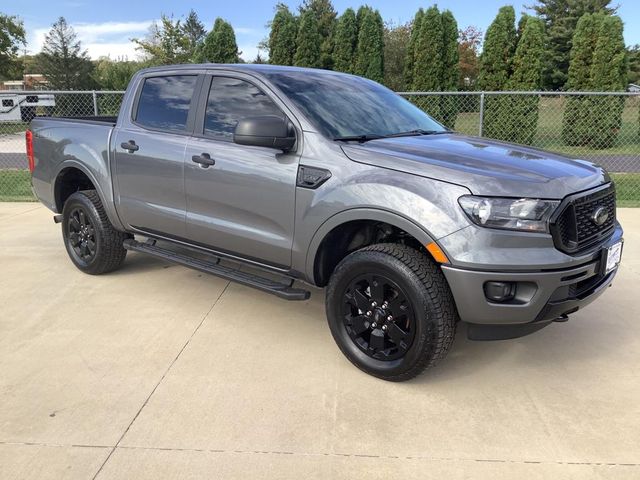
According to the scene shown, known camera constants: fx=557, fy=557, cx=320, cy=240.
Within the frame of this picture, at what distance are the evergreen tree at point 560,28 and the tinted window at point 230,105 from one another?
39105mm

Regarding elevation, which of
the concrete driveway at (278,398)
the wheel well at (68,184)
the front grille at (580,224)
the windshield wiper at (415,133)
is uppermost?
the windshield wiper at (415,133)

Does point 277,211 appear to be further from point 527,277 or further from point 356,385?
point 527,277

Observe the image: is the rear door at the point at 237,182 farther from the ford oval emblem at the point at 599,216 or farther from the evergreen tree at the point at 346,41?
the evergreen tree at the point at 346,41

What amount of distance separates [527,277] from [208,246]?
7.72ft

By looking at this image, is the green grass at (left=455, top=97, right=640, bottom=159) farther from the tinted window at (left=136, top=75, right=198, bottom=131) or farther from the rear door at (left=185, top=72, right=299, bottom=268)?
the rear door at (left=185, top=72, right=299, bottom=268)

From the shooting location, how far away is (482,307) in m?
2.91

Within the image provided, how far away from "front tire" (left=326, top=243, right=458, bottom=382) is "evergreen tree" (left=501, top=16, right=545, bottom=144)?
1080cm

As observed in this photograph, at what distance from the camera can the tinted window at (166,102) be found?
4328mm

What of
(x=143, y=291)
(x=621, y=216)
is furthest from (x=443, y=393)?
(x=621, y=216)

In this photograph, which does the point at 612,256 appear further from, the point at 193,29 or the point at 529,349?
the point at 193,29

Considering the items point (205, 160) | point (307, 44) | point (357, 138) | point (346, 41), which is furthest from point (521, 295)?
point (346, 41)

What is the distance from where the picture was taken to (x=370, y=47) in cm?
1770

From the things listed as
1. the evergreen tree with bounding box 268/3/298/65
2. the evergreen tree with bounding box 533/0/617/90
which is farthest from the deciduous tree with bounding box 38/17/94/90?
the evergreen tree with bounding box 533/0/617/90

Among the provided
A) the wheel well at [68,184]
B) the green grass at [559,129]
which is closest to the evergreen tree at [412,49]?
the green grass at [559,129]
